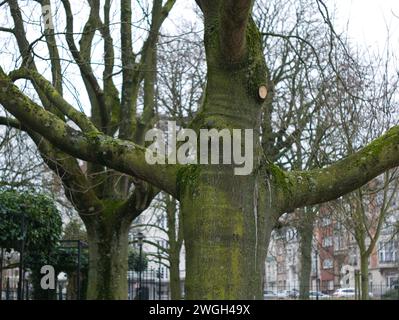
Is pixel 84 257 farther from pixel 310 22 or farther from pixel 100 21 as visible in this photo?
pixel 310 22

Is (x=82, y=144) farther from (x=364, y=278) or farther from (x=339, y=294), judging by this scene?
(x=339, y=294)

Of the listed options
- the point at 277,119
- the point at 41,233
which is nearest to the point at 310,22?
the point at 277,119

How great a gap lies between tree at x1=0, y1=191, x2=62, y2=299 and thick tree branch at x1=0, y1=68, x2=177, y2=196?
5692mm

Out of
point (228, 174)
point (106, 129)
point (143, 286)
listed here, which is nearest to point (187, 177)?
point (228, 174)

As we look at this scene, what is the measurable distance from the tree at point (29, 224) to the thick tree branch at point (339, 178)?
6642mm

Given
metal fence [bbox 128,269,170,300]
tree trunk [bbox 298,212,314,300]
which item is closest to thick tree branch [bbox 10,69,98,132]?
metal fence [bbox 128,269,170,300]

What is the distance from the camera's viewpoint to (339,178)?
5.59 m

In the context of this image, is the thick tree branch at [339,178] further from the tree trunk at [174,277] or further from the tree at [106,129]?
the tree trunk at [174,277]

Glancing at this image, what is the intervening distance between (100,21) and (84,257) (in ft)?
25.3

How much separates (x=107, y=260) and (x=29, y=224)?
7.03ft

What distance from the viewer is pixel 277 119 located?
1888 centimetres

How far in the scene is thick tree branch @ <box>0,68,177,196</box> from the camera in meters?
5.62

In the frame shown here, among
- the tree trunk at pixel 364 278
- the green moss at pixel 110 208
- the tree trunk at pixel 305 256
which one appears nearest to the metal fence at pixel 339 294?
the tree trunk at pixel 305 256

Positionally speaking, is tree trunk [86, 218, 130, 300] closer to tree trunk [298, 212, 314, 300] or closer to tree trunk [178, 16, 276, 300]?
tree trunk [178, 16, 276, 300]
